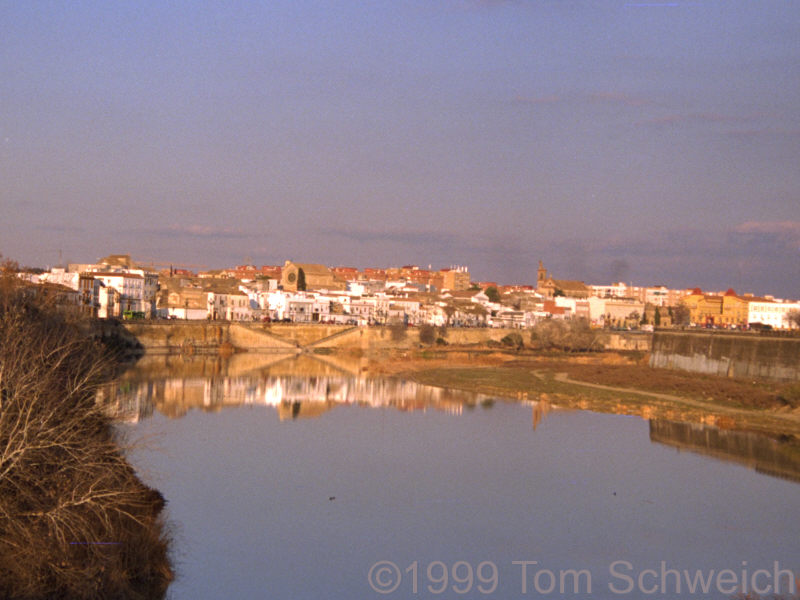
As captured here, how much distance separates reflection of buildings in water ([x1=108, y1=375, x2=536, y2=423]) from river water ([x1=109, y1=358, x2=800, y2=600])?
827 mm

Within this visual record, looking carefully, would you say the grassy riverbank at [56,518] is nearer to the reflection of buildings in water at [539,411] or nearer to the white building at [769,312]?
the reflection of buildings in water at [539,411]

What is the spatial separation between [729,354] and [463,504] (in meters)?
29.1

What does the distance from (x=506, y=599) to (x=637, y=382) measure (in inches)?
1112

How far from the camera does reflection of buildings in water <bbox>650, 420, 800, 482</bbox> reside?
22219 mm

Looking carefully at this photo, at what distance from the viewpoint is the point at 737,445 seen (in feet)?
82.4

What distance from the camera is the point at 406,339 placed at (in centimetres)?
7044

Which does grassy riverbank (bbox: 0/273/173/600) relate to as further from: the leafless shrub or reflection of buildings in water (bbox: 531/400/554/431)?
the leafless shrub

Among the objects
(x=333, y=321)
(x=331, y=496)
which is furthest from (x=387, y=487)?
(x=333, y=321)

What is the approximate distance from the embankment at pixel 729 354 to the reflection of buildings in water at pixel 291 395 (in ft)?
39.2

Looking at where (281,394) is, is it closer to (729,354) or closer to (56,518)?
(729,354)

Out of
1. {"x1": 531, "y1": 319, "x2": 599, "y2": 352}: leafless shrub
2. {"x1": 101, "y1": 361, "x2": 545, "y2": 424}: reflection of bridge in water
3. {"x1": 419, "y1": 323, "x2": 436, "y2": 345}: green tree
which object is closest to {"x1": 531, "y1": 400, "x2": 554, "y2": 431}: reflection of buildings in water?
{"x1": 101, "y1": 361, "x2": 545, "y2": 424}: reflection of bridge in water

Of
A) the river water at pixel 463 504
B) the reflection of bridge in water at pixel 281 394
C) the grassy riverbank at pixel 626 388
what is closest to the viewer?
the river water at pixel 463 504

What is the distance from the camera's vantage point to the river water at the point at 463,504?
44.2 feet

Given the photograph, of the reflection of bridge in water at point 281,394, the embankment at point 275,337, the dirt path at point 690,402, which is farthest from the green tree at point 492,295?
the dirt path at point 690,402
